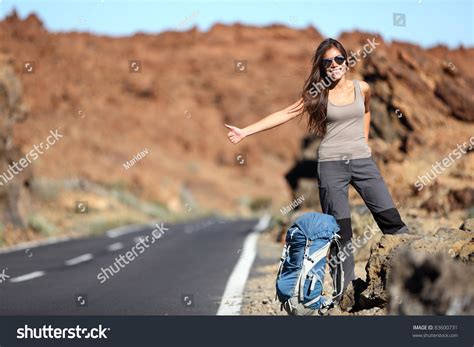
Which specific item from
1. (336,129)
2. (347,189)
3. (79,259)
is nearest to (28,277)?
(79,259)

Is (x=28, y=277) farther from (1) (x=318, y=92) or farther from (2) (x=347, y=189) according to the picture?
(1) (x=318, y=92)

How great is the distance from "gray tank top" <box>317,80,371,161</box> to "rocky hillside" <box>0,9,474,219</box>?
24.4 m

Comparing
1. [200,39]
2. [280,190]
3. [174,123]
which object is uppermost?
[200,39]

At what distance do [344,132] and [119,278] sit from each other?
22.5ft

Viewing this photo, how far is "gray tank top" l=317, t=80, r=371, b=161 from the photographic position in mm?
6340

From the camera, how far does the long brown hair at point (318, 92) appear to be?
20.7 ft

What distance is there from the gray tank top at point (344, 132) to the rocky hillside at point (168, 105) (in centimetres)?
2435

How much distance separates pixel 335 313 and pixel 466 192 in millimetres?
9233

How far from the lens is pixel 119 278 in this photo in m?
12.5

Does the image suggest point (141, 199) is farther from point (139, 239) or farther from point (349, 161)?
point (349, 161)

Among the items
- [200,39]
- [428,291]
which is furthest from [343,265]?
[200,39]

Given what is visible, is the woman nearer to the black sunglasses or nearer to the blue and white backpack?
the black sunglasses

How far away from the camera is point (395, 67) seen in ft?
64.4

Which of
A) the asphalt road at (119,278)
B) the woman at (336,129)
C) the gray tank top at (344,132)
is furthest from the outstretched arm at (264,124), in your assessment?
the asphalt road at (119,278)
